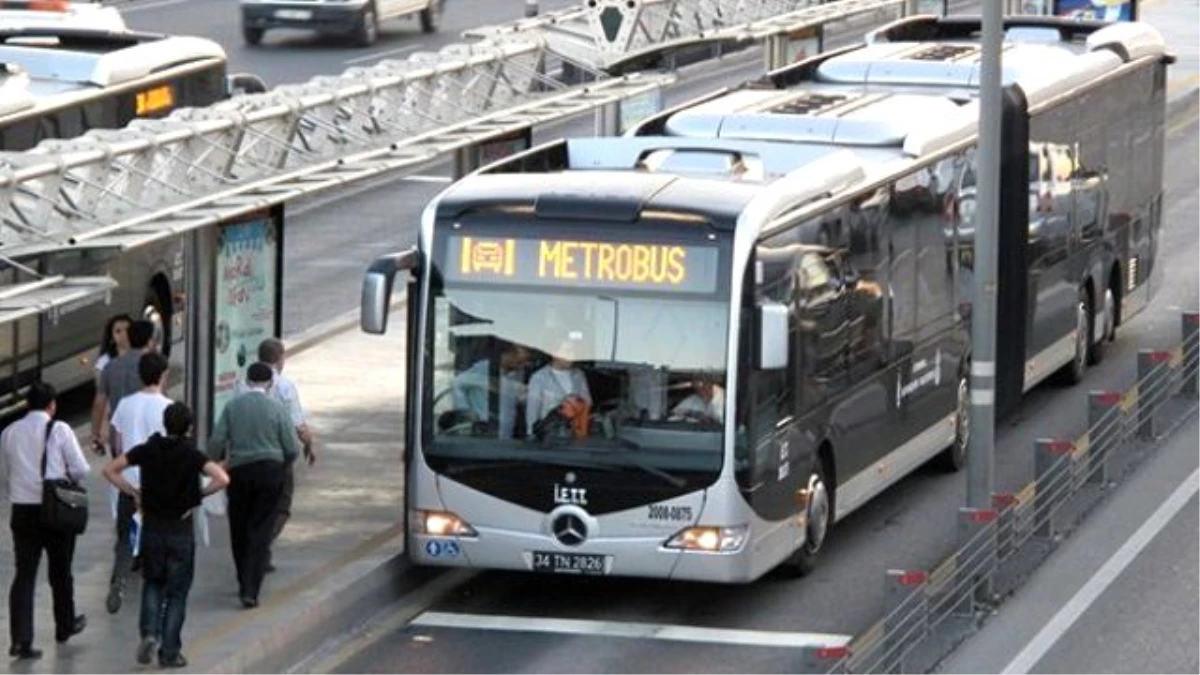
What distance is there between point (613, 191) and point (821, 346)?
6.17ft

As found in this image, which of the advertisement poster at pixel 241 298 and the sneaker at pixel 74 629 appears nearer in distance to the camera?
the sneaker at pixel 74 629

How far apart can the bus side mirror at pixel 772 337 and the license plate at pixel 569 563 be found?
1547mm

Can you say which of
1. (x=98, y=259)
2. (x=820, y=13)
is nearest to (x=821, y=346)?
(x=98, y=259)

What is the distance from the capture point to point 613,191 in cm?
1978

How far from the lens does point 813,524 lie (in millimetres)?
20969

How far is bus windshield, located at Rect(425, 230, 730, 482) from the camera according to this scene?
19438 mm

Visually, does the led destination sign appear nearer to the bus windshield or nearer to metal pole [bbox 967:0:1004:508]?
the bus windshield

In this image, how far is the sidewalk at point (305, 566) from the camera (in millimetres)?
18391

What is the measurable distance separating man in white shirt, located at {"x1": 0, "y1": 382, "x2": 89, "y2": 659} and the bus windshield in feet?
8.79

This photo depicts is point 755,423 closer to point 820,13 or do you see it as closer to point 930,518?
point 930,518

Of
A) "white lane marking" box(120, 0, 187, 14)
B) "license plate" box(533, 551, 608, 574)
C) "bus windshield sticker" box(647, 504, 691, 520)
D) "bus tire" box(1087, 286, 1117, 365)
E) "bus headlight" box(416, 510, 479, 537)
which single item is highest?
"bus windshield sticker" box(647, 504, 691, 520)

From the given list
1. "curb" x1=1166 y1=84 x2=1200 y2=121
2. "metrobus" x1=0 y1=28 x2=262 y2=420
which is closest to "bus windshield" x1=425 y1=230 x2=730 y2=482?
"metrobus" x1=0 y1=28 x2=262 y2=420

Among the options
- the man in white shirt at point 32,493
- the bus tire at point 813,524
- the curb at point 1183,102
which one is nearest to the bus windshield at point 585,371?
the bus tire at point 813,524

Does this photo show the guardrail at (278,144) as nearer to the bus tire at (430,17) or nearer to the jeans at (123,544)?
the jeans at (123,544)
